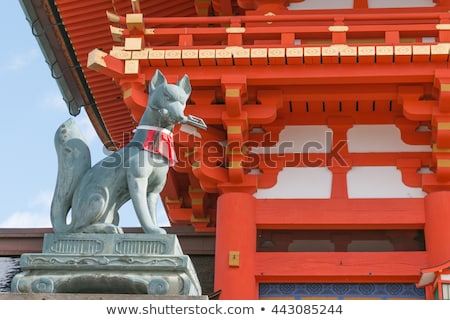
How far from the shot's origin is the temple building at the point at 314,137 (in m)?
10.1

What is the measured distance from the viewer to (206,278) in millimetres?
11406

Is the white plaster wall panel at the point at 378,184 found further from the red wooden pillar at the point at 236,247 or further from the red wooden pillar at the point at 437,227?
the red wooden pillar at the point at 236,247

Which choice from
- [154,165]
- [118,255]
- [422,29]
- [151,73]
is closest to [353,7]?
[422,29]

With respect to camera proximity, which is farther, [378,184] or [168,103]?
[378,184]

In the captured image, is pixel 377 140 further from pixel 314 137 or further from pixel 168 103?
pixel 168 103

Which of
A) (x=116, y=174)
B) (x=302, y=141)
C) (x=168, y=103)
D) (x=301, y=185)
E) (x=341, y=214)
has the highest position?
(x=302, y=141)

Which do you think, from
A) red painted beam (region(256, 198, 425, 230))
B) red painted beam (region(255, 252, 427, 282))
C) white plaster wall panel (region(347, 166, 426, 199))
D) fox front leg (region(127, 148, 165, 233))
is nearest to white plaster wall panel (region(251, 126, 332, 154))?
white plaster wall panel (region(347, 166, 426, 199))

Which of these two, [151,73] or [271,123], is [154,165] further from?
[271,123]

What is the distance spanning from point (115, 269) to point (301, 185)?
14.4 feet

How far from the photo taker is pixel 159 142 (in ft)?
24.0

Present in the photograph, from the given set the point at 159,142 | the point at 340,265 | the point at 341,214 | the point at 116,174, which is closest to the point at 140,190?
the point at 116,174

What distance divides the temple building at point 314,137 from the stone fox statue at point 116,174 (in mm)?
2556

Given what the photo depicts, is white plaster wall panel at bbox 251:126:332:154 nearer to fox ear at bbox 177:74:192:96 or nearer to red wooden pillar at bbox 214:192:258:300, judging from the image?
red wooden pillar at bbox 214:192:258:300

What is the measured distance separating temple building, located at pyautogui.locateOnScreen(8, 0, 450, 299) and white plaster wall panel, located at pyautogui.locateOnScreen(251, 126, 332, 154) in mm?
14
